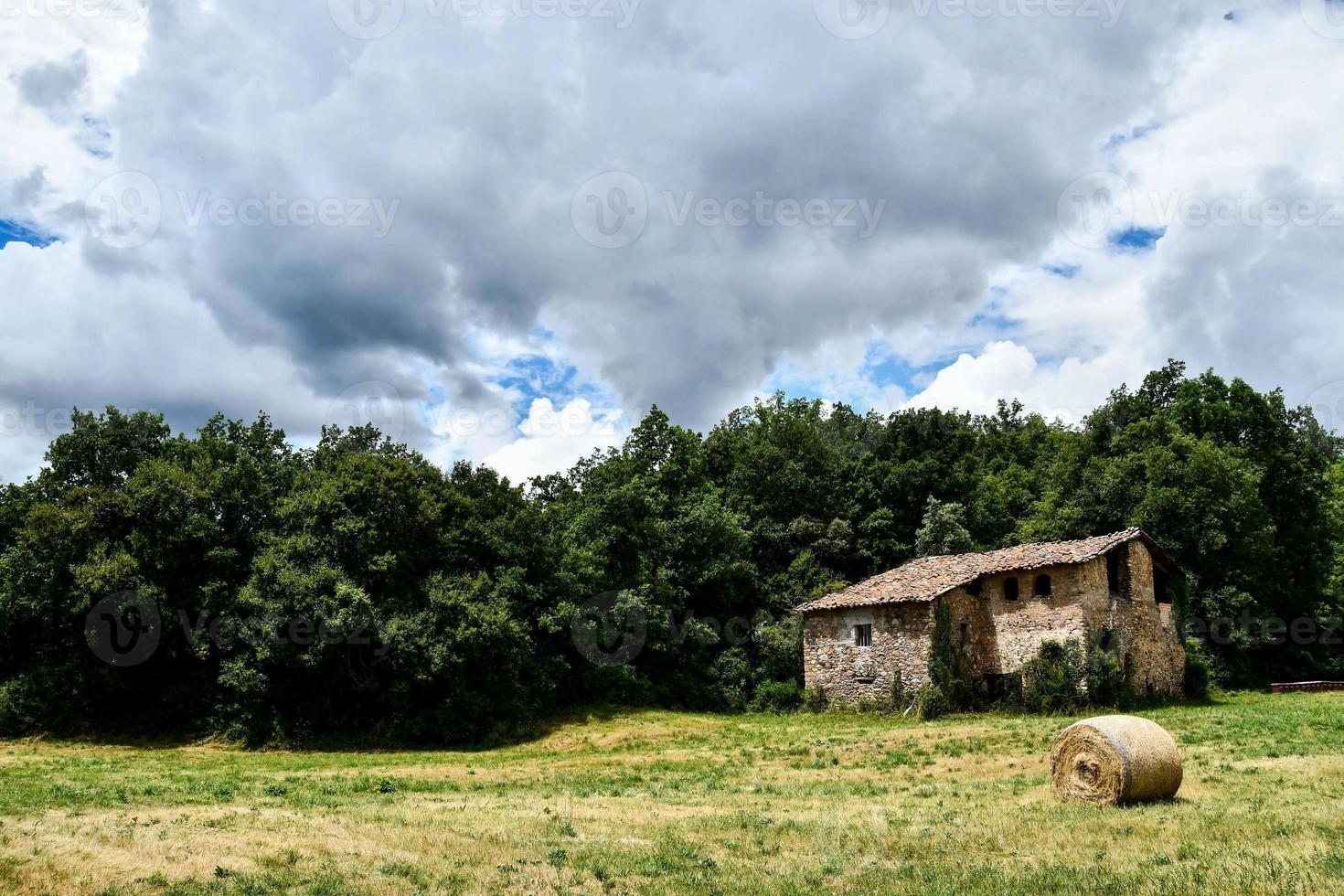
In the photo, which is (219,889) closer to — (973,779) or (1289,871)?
(1289,871)

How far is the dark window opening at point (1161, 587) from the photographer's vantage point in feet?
125

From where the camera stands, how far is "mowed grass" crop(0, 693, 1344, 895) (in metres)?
11.2

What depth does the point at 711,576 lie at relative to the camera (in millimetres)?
44812

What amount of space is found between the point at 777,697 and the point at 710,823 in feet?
80.7

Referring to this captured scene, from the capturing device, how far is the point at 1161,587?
38.4 meters

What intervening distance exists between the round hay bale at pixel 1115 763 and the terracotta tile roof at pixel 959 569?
57.6ft

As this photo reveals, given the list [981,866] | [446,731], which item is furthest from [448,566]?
[981,866]

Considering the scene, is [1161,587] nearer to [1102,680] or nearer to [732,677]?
[1102,680]
